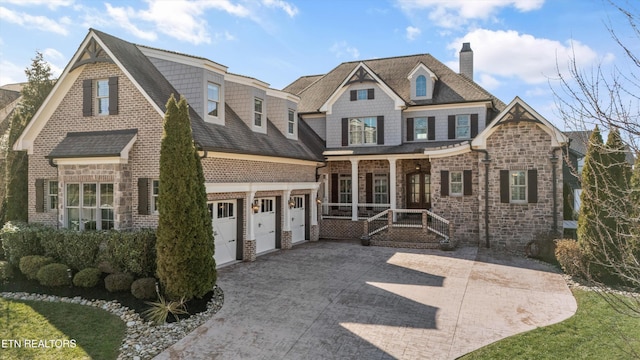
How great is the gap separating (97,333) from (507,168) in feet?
54.8

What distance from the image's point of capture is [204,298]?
1033 centimetres

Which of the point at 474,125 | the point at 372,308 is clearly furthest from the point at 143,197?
the point at 474,125

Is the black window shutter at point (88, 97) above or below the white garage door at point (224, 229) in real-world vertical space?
above

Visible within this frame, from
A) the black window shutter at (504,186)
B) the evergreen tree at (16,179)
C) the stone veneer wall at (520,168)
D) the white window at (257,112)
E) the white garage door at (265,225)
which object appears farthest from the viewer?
the black window shutter at (504,186)

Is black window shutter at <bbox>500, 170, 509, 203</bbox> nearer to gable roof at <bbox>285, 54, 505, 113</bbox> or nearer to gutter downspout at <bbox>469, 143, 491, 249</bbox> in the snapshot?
gutter downspout at <bbox>469, 143, 491, 249</bbox>

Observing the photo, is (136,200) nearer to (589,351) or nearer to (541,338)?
(541,338)

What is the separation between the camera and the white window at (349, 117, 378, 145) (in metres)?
22.4

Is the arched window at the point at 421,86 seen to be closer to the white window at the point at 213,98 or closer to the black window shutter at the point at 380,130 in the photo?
the black window shutter at the point at 380,130

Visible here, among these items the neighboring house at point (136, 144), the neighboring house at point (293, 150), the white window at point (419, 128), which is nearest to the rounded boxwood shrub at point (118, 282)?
the neighboring house at point (136, 144)

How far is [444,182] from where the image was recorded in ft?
62.8

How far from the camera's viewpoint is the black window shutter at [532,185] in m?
17.5

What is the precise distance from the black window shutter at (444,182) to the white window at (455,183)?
17 centimetres

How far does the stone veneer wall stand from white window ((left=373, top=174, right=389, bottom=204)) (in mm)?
5840

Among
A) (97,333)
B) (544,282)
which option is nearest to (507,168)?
(544,282)
